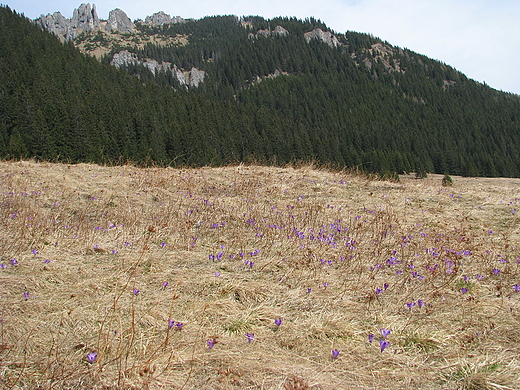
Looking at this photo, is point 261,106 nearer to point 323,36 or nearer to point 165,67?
point 165,67

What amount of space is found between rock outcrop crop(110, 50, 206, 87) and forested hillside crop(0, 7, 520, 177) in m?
4.14

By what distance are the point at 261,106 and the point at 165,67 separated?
67045 millimetres

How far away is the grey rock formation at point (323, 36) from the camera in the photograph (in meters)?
173

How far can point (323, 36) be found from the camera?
17538 cm

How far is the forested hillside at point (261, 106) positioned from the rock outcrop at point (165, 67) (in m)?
4.14

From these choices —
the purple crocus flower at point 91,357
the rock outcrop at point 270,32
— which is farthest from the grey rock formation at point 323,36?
the purple crocus flower at point 91,357

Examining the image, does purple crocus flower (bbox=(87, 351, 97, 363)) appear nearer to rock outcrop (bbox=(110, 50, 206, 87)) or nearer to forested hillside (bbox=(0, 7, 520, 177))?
forested hillside (bbox=(0, 7, 520, 177))

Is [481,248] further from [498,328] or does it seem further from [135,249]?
[135,249]

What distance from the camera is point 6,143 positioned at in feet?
155

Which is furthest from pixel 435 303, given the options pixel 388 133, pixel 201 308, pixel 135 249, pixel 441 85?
pixel 441 85

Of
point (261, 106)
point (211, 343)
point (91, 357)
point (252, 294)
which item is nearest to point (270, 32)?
point (261, 106)

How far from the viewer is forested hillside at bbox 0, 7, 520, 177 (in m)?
55.8

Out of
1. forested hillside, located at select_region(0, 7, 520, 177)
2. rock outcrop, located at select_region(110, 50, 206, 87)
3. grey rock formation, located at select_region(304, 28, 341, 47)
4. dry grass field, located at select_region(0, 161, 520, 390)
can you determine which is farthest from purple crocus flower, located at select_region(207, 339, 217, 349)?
grey rock formation, located at select_region(304, 28, 341, 47)

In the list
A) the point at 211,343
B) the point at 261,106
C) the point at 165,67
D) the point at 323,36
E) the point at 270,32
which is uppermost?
the point at 270,32
